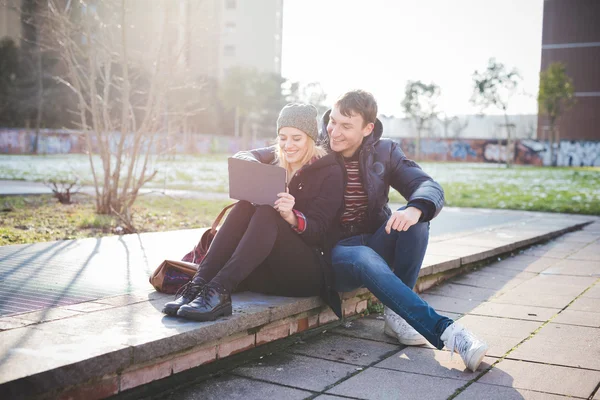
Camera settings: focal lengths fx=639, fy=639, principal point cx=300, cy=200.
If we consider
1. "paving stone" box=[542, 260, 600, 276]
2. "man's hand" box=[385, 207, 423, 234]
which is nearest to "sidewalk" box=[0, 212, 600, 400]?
"man's hand" box=[385, 207, 423, 234]

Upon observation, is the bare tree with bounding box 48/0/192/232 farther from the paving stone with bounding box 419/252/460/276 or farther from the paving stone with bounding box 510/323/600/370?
the paving stone with bounding box 510/323/600/370

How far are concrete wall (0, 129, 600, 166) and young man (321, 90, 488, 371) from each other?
36927mm

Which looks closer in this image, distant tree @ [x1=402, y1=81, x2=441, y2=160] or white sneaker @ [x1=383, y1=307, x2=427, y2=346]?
white sneaker @ [x1=383, y1=307, x2=427, y2=346]

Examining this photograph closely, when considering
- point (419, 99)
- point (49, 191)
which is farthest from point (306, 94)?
point (49, 191)

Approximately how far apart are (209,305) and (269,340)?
57 cm

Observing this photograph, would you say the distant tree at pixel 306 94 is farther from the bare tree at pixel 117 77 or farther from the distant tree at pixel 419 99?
the bare tree at pixel 117 77

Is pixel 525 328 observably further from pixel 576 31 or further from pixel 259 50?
pixel 259 50

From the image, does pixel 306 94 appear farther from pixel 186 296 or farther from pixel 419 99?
pixel 186 296

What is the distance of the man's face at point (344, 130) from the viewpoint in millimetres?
3959

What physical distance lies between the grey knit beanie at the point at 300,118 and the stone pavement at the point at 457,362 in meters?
1.26

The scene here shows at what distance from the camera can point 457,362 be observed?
3436mm

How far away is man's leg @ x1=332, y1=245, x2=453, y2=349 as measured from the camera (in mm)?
3370

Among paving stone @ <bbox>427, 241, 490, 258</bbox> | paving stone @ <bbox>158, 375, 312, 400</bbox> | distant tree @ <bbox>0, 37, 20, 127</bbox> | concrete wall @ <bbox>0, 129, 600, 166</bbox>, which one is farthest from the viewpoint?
concrete wall @ <bbox>0, 129, 600, 166</bbox>

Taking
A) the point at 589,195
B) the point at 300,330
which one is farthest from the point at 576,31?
the point at 300,330
